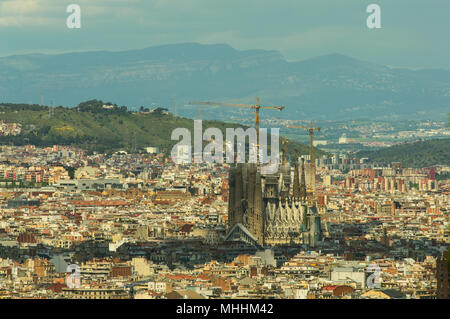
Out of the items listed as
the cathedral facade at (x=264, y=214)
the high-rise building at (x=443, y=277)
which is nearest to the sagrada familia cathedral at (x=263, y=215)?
the cathedral facade at (x=264, y=214)

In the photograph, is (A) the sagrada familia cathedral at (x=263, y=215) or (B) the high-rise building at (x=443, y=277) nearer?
(B) the high-rise building at (x=443, y=277)

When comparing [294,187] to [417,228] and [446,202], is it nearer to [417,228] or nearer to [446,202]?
[417,228]

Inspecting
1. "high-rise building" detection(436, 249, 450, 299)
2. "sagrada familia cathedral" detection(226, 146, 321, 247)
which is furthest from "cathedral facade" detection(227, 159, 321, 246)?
"high-rise building" detection(436, 249, 450, 299)

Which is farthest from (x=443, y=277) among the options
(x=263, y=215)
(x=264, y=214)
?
(x=264, y=214)

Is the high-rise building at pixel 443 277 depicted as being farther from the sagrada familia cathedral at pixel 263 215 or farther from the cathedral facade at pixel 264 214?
the cathedral facade at pixel 264 214

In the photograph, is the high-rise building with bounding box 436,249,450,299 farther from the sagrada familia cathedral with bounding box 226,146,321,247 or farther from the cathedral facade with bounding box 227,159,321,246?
the cathedral facade with bounding box 227,159,321,246

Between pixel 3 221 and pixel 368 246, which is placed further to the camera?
pixel 3 221

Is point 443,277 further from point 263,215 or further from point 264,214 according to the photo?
point 264,214
